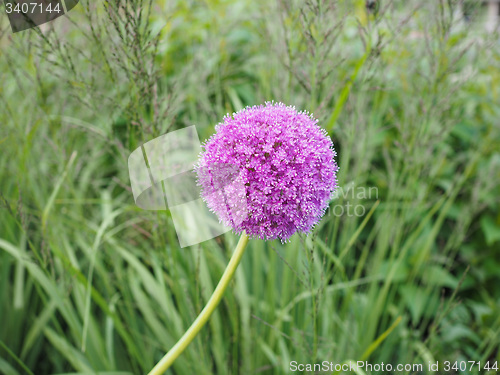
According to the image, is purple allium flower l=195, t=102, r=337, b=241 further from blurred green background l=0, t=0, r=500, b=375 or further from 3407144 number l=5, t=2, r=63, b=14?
3407144 number l=5, t=2, r=63, b=14

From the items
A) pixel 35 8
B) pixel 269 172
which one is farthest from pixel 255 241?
pixel 35 8

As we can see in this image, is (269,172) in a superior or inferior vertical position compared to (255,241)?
superior

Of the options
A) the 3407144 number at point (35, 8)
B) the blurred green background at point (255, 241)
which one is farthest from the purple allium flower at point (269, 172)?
the 3407144 number at point (35, 8)

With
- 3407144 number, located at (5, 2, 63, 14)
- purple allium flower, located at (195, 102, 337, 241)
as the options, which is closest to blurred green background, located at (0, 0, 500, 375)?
3407144 number, located at (5, 2, 63, 14)

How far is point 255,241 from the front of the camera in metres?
1.78

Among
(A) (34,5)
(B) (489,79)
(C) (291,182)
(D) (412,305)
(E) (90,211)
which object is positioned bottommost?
(D) (412,305)

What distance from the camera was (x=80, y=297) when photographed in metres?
1.81

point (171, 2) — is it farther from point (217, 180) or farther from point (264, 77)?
point (217, 180)

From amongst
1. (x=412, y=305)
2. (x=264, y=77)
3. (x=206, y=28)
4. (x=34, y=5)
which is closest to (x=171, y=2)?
(x=206, y=28)

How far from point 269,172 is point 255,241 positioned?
0.98 meters

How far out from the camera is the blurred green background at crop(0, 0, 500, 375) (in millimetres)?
1345

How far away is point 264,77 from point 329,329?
1.24 metres

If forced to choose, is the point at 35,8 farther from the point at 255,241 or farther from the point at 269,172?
the point at 255,241

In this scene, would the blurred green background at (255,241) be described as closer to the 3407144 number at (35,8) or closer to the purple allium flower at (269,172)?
the 3407144 number at (35,8)
